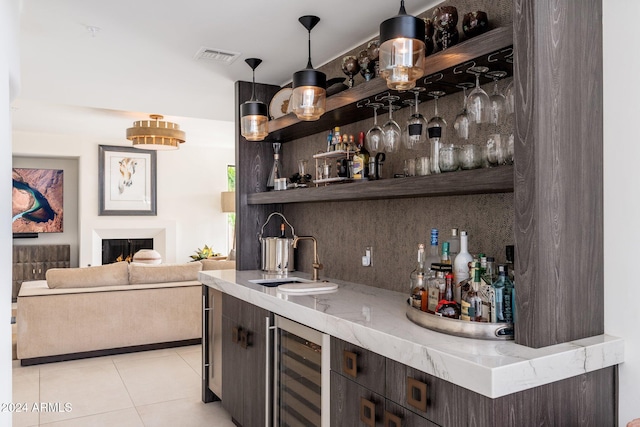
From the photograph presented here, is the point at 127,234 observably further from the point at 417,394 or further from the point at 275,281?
the point at 417,394

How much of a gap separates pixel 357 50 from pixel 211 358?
7.80 ft

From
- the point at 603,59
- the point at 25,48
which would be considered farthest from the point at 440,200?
the point at 25,48

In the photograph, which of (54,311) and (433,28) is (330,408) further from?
(54,311)

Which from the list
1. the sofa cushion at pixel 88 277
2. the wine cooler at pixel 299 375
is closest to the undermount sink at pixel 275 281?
the wine cooler at pixel 299 375

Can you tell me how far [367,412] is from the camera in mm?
1809

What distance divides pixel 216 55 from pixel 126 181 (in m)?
→ 5.52

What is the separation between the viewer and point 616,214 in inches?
66.4

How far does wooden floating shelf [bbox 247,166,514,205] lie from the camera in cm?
171

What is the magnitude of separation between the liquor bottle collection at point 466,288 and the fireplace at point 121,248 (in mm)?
7365

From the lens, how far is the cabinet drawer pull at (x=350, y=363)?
73.9 inches

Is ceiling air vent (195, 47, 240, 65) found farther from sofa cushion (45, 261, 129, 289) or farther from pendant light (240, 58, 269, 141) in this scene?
sofa cushion (45, 261, 129, 289)

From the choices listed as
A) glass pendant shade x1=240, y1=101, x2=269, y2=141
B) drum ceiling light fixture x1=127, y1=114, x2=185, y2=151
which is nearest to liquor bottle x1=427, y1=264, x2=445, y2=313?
glass pendant shade x1=240, y1=101, x2=269, y2=141

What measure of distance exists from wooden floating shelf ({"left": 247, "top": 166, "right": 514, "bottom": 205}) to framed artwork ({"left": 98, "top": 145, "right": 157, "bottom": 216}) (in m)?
5.81

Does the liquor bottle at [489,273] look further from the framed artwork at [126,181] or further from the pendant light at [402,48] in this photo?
the framed artwork at [126,181]
